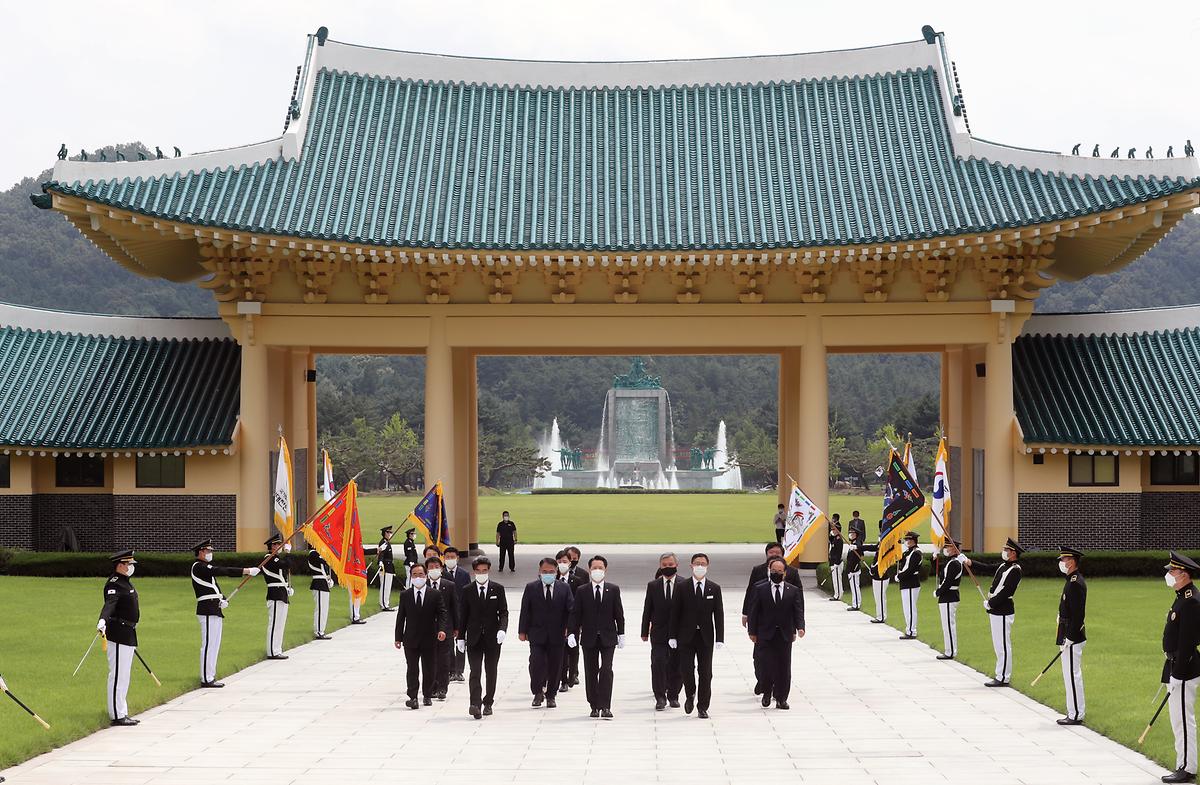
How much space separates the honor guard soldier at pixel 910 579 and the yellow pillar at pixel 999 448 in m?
8.23

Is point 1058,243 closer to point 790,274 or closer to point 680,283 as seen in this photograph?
point 790,274

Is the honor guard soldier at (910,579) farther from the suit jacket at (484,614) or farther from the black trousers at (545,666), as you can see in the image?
the suit jacket at (484,614)

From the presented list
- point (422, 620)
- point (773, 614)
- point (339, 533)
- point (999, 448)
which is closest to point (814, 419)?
point (999, 448)

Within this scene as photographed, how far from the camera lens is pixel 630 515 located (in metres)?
49.3

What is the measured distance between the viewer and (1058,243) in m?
28.4

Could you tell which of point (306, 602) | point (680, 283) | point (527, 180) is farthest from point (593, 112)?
point (306, 602)

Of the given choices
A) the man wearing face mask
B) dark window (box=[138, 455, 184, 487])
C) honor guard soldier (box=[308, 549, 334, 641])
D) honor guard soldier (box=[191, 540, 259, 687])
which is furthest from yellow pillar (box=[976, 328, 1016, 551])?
honor guard soldier (box=[191, 540, 259, 687])

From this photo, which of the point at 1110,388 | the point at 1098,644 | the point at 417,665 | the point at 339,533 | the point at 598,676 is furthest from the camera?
the point at 1110,388

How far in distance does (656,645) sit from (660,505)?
41294mm

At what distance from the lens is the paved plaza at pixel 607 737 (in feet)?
36.9

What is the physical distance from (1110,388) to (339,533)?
56.7ft

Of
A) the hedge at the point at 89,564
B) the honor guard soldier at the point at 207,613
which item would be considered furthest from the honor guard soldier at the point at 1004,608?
the hedge at the point at 89,564

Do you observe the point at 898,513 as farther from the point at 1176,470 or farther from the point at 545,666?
the point at 1176,470

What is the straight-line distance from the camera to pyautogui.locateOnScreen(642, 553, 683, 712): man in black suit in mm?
14227
